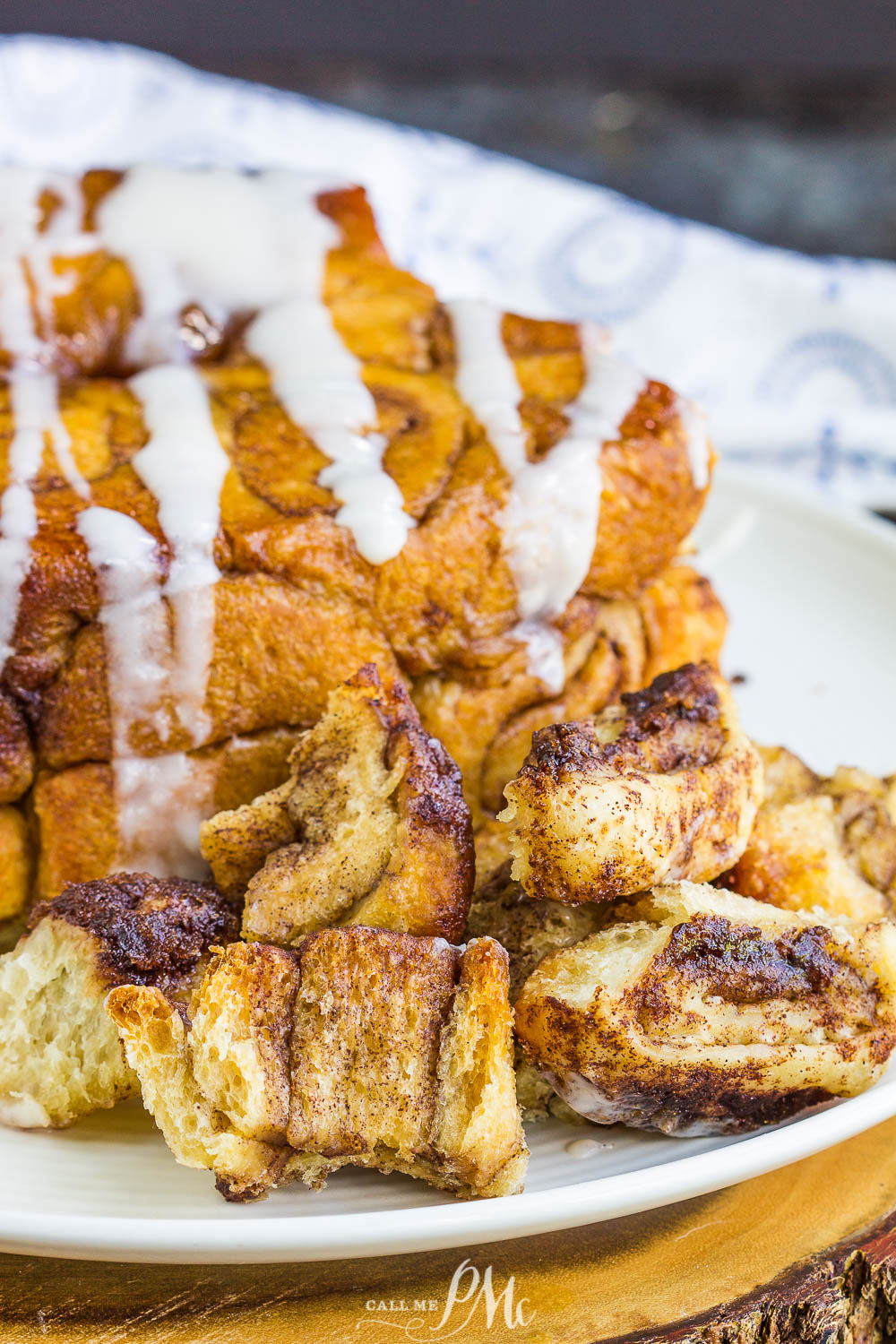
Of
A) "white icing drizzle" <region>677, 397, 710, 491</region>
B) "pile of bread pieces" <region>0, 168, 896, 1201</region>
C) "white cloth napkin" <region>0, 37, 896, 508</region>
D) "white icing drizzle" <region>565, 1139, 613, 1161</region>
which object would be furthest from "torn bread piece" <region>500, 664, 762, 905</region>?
"white cloth napkin" <region>0, 37, 896, 508</region>

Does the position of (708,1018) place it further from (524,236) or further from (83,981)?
(524,236)

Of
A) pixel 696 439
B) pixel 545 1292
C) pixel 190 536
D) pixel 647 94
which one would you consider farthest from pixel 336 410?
pixel 647 94

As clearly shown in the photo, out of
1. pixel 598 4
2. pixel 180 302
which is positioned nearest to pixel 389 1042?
pixel 180 302

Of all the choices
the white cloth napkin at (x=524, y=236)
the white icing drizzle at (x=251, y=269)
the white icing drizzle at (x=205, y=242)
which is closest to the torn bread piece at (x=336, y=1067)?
the white icing drizzle at (x=251, y=269)

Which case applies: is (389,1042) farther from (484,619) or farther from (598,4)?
(598,4)

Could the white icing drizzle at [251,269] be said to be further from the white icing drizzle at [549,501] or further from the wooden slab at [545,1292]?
the wooden slab at [545,1292]

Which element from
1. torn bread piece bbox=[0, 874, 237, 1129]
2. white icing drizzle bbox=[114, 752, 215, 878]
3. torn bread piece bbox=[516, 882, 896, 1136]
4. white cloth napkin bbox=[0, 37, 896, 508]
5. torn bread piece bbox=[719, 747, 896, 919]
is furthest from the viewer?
white cloth napkin bbox=[0, 37, 896, 508]

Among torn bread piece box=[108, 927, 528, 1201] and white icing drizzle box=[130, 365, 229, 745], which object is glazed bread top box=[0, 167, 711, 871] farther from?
torn bread piece box=[108, 927, 528, 1201]

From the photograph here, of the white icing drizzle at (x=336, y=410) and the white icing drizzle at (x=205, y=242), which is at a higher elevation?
the white icing drizzle at (x=205, y=242)
